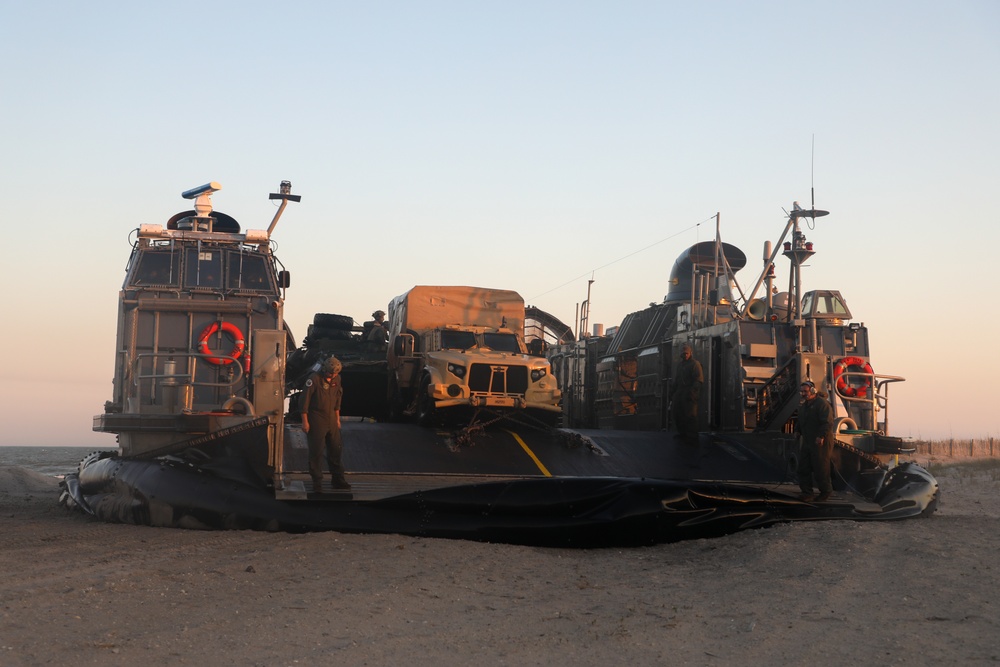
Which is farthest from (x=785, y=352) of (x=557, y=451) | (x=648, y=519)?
(x=648, y=519)

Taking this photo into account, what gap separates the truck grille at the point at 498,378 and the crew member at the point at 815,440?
4364 mm

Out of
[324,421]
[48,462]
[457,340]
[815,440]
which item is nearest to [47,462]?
[48,462]

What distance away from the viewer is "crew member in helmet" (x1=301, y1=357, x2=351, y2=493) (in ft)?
38.9

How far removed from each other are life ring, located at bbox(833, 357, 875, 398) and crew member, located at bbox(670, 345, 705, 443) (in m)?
2.39

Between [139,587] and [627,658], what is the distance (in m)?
4.18

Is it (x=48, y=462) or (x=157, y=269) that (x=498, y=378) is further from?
Answer: (x=48, y=462)

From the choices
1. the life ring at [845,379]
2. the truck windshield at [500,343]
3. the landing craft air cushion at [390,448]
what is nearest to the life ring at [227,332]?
the landing craft air cushion at [390,448]

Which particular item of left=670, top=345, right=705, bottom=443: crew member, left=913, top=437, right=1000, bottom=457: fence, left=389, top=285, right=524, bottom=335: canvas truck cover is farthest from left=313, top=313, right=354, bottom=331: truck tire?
left=913, top=437, right=1000, bottom=457: fence

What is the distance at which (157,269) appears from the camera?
16969 millimetres

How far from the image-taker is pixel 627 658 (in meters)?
6.40

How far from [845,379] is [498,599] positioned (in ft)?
34.6

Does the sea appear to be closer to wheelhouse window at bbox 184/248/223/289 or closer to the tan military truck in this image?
wheelhouse window at bbox 184/248/223/289

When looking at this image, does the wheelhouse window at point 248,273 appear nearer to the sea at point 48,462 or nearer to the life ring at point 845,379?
the sea at point 48,462

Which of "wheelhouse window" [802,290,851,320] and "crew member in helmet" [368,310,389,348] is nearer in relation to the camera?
"wheelhouse window" [802,290,851,320]
